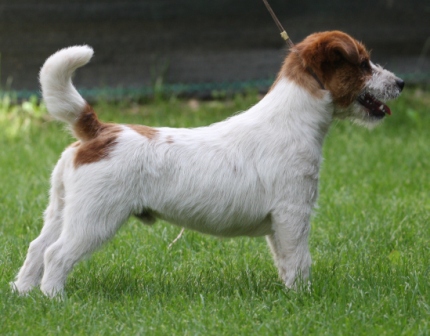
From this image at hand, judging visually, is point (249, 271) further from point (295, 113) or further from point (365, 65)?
point (365, 65)

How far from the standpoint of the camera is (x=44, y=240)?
4.16m

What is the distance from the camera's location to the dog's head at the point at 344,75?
4.16m

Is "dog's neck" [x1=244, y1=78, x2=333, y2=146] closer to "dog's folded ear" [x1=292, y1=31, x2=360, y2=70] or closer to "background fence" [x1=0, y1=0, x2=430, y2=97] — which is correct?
"dog's folded ear" [x1=292, y1=31, x2=360, y2=70]

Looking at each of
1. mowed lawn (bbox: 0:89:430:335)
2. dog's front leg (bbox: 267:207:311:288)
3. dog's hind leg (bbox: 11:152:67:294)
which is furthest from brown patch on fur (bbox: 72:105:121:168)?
dog's front leg (bbox: 267:207:311:288)

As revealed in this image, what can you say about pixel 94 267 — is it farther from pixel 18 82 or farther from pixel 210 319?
pixel 18 82

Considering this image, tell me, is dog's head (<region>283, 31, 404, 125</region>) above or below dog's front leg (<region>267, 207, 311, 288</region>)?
above

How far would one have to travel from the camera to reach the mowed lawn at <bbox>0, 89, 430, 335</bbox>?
11.8 ft

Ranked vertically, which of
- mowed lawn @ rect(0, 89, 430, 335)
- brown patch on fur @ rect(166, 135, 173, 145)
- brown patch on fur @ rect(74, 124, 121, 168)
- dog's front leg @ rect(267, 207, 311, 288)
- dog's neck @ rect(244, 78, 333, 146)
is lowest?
mowed lawn @ rect(0, 89, 430, 335)

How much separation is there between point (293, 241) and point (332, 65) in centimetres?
101

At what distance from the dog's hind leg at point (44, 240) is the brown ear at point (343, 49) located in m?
1.57

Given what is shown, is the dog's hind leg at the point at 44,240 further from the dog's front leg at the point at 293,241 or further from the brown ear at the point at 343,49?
the brown ear at the point at 343,49

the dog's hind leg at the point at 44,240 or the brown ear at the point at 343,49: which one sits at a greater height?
the brown ear at the point at 343,49

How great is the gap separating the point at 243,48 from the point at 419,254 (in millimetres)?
5647

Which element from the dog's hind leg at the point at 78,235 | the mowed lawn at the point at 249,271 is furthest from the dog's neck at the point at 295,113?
the dog's hind leg at the point at 78,235
